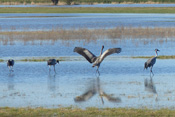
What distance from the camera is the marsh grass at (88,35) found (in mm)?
30828

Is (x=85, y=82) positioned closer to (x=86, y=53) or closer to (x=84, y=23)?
(x=86, y=53)

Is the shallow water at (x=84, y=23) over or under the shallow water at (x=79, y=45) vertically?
under

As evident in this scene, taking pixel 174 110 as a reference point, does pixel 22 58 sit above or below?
below

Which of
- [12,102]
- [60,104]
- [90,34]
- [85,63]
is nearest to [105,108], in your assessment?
[60,104]

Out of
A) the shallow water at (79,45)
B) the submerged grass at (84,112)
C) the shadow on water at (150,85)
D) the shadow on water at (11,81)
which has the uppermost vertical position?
the submerged grass at (84,112)

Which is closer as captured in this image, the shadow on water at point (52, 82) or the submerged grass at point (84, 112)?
the submerged grass at point (84, 112)

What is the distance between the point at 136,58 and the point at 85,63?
8.79ft

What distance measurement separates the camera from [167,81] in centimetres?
1502

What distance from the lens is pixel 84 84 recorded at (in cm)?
1474

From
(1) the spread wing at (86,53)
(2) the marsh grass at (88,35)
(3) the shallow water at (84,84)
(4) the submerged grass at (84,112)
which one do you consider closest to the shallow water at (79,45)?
(2) the marsh grass at (88,35)

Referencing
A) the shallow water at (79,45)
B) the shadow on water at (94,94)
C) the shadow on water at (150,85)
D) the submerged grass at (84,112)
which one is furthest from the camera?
the shallow water at (79,45)

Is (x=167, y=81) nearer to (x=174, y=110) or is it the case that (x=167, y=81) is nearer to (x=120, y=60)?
(x=174, y=110)

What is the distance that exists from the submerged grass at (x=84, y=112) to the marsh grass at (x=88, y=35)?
18.0 m

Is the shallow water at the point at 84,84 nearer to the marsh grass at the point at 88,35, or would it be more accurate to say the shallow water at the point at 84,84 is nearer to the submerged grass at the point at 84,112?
the submerged grass at the point at 84,112
